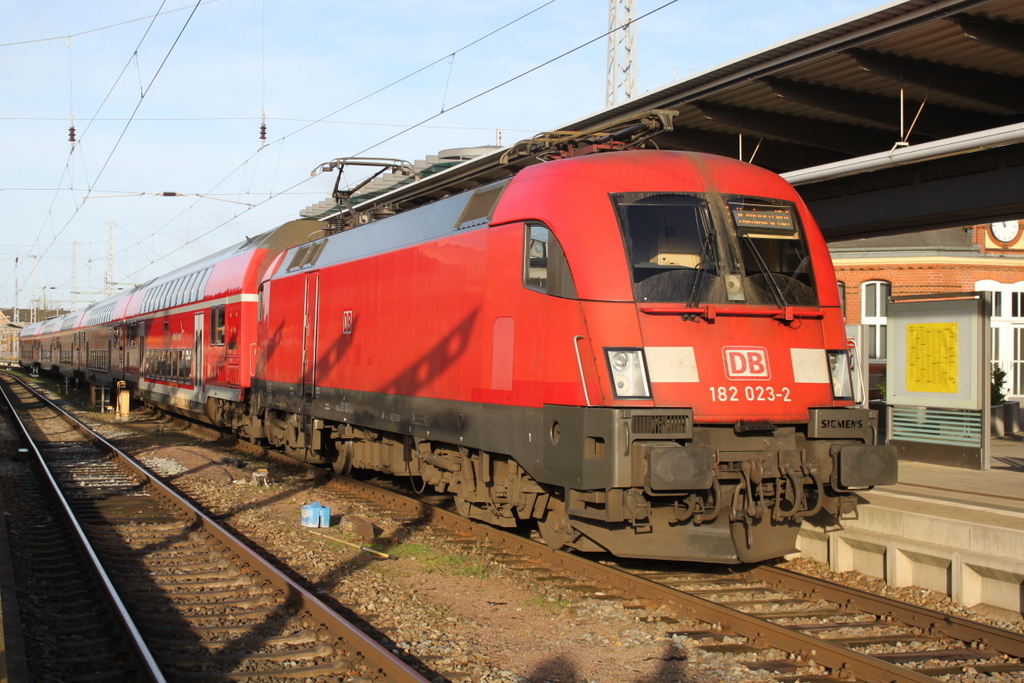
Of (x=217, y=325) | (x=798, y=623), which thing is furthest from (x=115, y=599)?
(x=217, y=325)

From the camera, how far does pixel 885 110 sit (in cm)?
1166

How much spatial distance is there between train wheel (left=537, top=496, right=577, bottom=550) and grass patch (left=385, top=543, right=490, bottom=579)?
632 mm

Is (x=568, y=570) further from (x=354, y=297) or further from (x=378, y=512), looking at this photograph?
(x=354, y=297)

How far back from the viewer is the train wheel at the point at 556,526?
25.8 feet

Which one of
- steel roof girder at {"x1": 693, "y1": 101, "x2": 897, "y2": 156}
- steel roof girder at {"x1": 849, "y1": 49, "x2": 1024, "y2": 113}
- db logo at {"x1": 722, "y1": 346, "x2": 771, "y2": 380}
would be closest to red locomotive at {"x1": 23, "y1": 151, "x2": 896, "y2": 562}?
db logo at {"x1": 722, "y1": 346, "x2": 771, "y2": 380}

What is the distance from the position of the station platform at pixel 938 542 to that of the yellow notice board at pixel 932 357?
2102 mm

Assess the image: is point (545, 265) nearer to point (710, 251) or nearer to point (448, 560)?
point (710, 251)

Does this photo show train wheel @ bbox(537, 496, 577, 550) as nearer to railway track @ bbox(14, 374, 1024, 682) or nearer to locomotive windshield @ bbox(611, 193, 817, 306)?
railway track @ bbox(14, 374, 1024, 682)

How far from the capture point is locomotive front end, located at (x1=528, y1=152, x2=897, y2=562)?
681cm

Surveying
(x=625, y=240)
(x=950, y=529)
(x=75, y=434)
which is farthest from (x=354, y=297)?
(x=75, y=434)

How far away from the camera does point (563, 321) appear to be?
727cm

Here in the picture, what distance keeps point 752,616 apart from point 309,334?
8627 mm

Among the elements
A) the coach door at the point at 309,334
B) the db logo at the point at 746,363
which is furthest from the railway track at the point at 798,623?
the coach door at the point at 309,334

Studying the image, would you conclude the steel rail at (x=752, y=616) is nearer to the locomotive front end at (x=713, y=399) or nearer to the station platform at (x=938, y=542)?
the locomotive front end at (x=713, y=399)
